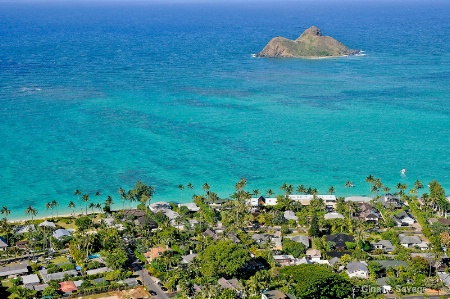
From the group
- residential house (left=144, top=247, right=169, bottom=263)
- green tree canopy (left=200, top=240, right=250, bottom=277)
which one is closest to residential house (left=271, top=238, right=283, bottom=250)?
green tree canopy (left=200, top=240, right=250, bottom=277)

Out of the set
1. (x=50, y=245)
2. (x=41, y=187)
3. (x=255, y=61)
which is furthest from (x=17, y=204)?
(x=255, y=61)

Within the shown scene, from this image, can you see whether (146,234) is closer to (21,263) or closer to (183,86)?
(21,263)

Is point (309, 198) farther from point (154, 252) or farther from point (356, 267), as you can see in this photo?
point (154, 252)

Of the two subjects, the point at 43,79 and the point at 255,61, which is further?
the point at 255,61

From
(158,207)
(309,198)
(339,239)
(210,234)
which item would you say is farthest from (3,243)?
(309,198)

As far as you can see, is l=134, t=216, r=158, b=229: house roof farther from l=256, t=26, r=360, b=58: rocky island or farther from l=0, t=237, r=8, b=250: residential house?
l=256, t=26, r=360, b=58: rocky island

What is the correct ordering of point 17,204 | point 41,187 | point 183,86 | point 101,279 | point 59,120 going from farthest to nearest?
point 183,86, point 59,120, point 41,187, point 17,204, point 101,279
